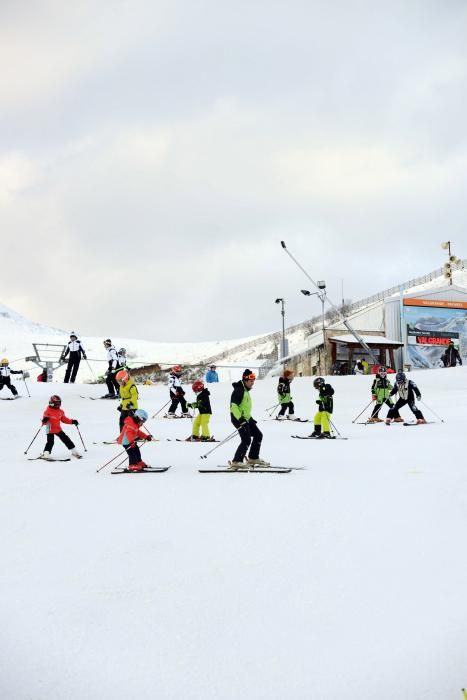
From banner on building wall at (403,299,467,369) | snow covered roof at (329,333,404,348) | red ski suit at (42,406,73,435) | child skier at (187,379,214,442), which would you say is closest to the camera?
red ski suit at (42,406,73,435)

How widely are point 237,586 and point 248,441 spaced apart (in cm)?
455

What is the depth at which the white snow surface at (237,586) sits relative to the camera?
3420mm

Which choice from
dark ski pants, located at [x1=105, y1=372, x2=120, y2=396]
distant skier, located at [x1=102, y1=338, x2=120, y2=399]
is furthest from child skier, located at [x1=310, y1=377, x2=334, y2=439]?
dark ski pants, located at [x1=105, y1=372, x2=120, y2=396]

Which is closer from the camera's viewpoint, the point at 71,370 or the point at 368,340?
the point at 71,370

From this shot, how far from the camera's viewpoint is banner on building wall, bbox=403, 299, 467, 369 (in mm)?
39469

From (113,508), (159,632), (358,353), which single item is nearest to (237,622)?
(159,632)

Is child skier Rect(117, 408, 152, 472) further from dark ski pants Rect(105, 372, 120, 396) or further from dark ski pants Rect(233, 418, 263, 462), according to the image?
dark ski pants Rect(105, 372, 120, 396)

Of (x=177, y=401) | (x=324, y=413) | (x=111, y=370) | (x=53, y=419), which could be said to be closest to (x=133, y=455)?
(x=53, y=419)

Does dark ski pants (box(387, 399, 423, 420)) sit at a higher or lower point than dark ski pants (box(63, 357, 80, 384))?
lower

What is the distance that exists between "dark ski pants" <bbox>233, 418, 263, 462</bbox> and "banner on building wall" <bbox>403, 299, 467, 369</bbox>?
32269 millimetres

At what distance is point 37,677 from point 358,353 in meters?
36.7

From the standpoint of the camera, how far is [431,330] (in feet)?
131

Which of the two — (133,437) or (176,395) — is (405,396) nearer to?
(176,395)

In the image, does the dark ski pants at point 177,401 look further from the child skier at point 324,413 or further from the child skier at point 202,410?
the child skier at point 324,413
